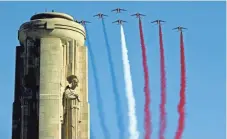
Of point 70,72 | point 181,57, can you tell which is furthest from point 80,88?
point 181,57

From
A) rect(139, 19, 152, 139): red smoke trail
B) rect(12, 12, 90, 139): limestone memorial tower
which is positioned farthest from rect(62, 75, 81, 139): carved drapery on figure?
rect(139, 19, 152, 139): red smoke trail

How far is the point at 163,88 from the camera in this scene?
11000 centimetres

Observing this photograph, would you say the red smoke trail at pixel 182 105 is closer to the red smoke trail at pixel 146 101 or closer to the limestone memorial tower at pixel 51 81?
the red smoke trail at pixel 146 101

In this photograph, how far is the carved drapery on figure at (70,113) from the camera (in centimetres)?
7825

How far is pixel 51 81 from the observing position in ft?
255

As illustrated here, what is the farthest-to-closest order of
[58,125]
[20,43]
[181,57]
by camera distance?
[181,57], [20,43], [58,125]

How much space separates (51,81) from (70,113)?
163 inches

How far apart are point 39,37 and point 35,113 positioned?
8518mm

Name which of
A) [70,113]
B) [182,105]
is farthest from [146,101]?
[70,113]

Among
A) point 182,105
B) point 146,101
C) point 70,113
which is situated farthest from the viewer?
point 182,105

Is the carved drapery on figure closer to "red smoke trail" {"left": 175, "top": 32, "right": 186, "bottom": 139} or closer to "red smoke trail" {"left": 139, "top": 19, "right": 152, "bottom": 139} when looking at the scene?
"red smoke trail" {"left": 139, "top": 19, "right": 152, "bottom": 139}

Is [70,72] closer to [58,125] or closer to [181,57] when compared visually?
[58,125]

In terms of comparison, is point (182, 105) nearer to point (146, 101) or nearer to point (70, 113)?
point (146, 101)

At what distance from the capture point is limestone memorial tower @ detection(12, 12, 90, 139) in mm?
77062
